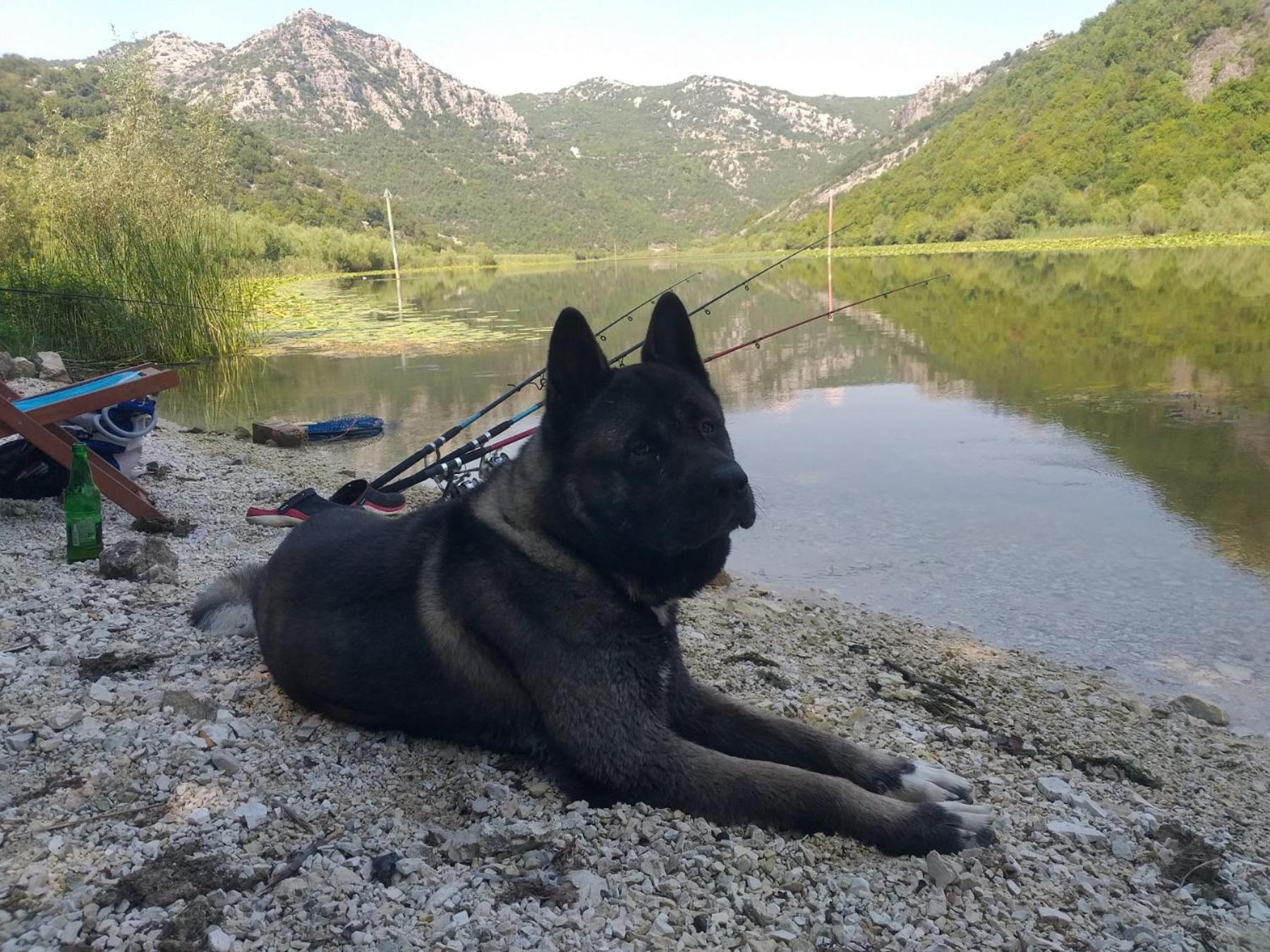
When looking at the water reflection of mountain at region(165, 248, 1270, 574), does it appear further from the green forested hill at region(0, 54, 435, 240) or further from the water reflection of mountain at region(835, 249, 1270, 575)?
the green forested hill at region(0, 54, 435, 240)

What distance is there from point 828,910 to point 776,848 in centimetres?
32

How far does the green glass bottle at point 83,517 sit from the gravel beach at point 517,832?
879 mm

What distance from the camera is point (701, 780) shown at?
3250 millimetres

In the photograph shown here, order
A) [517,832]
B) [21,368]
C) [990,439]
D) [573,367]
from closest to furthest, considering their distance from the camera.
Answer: [517,832], [573,367], [990,439], [21,368]

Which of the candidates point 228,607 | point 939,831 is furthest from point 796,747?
point 228,607

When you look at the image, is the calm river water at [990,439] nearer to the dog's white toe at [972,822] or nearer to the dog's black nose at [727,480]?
the dog's white toe at [972,822]

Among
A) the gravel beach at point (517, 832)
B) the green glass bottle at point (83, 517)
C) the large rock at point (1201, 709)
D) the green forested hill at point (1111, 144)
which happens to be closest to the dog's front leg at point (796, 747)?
the gravel beach at point (517, 832)

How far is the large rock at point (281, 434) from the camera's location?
40.5 ft

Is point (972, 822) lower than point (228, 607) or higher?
lower

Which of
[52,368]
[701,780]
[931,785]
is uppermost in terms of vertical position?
[52,368]

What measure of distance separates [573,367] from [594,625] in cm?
106

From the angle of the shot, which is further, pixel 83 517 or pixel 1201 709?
pixel 83 517

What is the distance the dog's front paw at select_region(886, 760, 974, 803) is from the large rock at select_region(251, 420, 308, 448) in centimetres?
1075

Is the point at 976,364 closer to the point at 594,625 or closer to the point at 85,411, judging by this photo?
the point at 85,411
